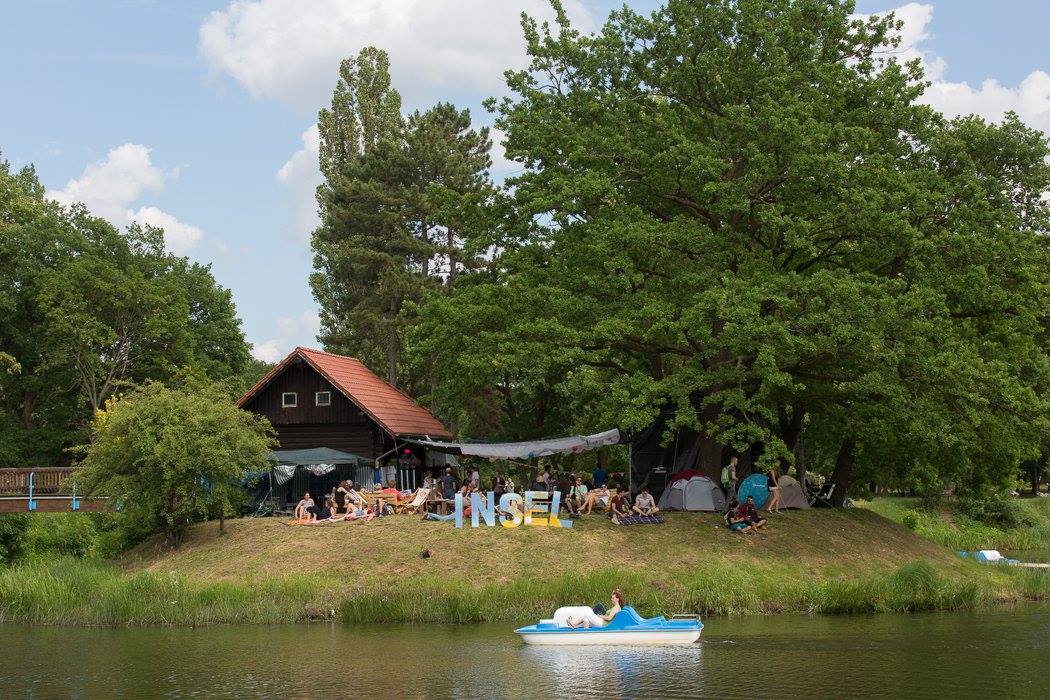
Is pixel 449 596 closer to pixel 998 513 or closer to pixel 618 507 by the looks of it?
pixel 618 507

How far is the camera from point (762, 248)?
111ft

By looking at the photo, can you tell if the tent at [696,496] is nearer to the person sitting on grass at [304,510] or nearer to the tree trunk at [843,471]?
the tree trunk at [843,471]

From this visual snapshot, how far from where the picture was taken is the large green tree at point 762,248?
31.4m

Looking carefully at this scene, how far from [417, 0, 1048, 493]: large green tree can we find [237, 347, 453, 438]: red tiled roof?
5865 mm

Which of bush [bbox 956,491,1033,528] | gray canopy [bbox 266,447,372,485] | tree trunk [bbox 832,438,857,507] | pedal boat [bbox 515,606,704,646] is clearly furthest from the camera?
bush [bbox 956,491,1033,528]

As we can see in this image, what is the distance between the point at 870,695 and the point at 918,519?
3891cm

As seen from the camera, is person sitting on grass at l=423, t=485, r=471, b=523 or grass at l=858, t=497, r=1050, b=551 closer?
person sitting on grass at l=423, t=485, r=471, b=523

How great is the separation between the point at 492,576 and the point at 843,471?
50.9 feet

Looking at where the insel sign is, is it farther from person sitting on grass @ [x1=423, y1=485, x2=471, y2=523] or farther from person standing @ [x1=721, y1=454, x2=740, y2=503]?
person standing @ [x1=721, y1=454, x2=740, y2=503]

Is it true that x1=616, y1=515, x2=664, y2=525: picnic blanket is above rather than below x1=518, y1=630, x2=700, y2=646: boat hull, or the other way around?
above

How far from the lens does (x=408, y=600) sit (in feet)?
88.0

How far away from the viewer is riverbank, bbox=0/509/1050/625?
1061 inches

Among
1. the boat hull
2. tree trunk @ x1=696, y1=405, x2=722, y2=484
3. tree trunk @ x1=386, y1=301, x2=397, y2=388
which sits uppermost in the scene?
tree trunk @ x1=386, y1=301, x2=397, y2=388

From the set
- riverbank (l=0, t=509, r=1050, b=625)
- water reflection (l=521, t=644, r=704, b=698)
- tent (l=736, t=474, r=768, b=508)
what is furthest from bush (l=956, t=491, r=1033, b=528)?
water reflection (l=521, t=644, r=704, b=698)
